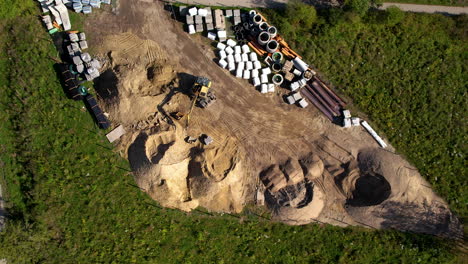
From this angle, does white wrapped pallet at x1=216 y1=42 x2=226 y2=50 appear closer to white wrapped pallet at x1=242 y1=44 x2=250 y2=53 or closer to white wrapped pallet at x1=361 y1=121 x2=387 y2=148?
white wrapped pallet at x1=242 y1=44 x2=250 y2=53

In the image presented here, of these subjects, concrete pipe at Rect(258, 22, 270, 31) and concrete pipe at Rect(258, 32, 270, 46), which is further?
concrete pipe at Rect(258, 22, 270, 31)

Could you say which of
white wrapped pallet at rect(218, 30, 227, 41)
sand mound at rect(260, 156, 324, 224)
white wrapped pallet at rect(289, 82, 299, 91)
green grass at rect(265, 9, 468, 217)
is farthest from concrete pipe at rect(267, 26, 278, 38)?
sand mound at rect(260, 156, 324, 224)

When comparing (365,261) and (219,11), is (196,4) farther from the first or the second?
(365,261)

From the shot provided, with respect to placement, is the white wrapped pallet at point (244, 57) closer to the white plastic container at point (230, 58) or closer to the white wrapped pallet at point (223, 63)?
the white plastic container at point (230, 58)

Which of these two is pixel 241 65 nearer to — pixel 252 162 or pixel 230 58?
pixel 230 58

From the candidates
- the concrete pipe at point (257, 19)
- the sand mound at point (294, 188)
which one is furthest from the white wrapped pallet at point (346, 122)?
the concrete pipe at point (257, 19)

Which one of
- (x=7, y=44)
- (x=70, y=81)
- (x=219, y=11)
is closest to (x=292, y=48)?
(x=219, y=11)
